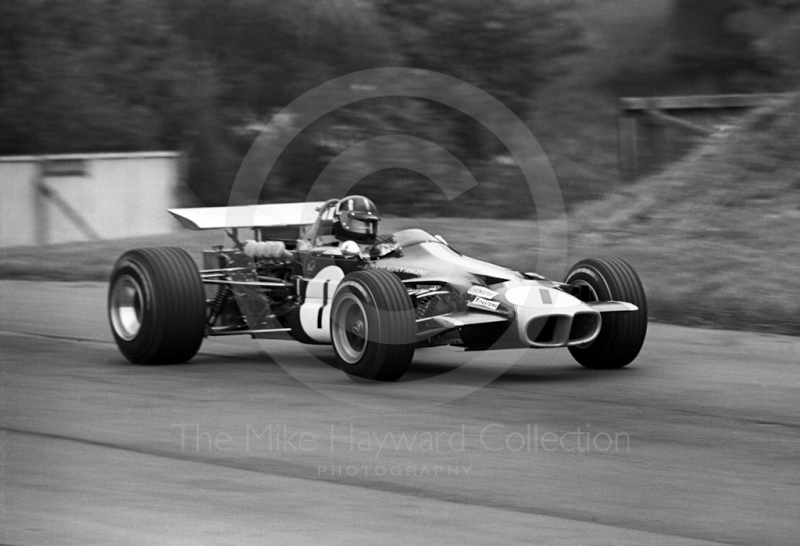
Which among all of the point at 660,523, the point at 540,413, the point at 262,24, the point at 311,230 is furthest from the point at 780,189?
the point at 262,24

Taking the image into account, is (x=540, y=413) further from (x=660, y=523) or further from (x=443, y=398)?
(x=660, y=523)

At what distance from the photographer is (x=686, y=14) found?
23359 mm

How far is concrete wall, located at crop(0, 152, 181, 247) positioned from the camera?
65.0 feet

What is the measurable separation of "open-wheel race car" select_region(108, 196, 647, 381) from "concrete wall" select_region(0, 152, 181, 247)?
10855 millimetres

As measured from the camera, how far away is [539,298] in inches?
309

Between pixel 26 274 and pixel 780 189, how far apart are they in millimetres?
9374

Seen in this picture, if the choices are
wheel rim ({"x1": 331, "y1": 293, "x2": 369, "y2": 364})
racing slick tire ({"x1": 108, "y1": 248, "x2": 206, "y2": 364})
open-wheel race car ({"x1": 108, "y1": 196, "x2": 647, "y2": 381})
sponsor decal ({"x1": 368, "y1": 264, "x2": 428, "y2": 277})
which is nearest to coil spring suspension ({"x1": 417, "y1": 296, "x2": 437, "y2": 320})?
open-wheel race car ({"x1": 108, "y1": 196, "x2": 647, "y2": 381})

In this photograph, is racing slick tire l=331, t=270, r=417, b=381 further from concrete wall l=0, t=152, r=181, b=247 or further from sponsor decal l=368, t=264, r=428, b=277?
concrete wall l=0, t=152, r=181, b=247

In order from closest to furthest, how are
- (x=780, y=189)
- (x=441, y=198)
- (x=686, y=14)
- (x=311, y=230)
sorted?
1. (x=311, y=230)
2. (x=780, y=189)
3. (x=441, y=198)
4. (x=686, y=14)

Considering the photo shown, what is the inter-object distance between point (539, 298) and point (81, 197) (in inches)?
552

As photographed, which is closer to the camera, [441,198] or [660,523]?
[660,523]

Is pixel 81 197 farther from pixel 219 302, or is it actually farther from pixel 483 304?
pixel 483 304

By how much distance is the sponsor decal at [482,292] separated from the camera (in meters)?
7.92
